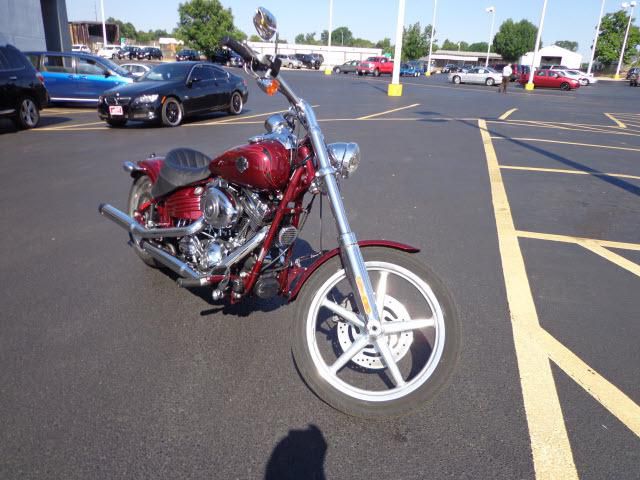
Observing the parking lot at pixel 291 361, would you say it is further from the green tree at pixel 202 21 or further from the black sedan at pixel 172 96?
the green tree at pixel 202 21

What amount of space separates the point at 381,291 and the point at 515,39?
367 feet

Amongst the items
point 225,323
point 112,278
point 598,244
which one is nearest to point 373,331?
point 225,323

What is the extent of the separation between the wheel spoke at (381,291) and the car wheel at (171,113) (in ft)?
34.8

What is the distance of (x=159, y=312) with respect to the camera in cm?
354

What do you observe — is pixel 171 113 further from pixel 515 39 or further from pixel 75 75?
pixel 515 39

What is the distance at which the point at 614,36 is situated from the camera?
7650cm

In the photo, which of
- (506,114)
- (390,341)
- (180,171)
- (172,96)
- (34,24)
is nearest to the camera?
(390,341)

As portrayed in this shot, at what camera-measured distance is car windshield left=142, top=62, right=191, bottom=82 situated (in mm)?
12516

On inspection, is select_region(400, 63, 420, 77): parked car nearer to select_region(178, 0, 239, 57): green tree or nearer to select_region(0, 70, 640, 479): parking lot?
select_region(178, 0, 239, 57): green tree

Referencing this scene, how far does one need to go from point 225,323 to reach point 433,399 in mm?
1526

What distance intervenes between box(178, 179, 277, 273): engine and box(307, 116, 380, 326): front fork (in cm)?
51

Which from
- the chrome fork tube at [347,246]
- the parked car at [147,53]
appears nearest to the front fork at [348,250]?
the chrome fork tube at [347,246]

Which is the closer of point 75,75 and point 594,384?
point 594,384

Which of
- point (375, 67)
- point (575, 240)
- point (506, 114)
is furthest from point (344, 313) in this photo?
point (375, 67)
